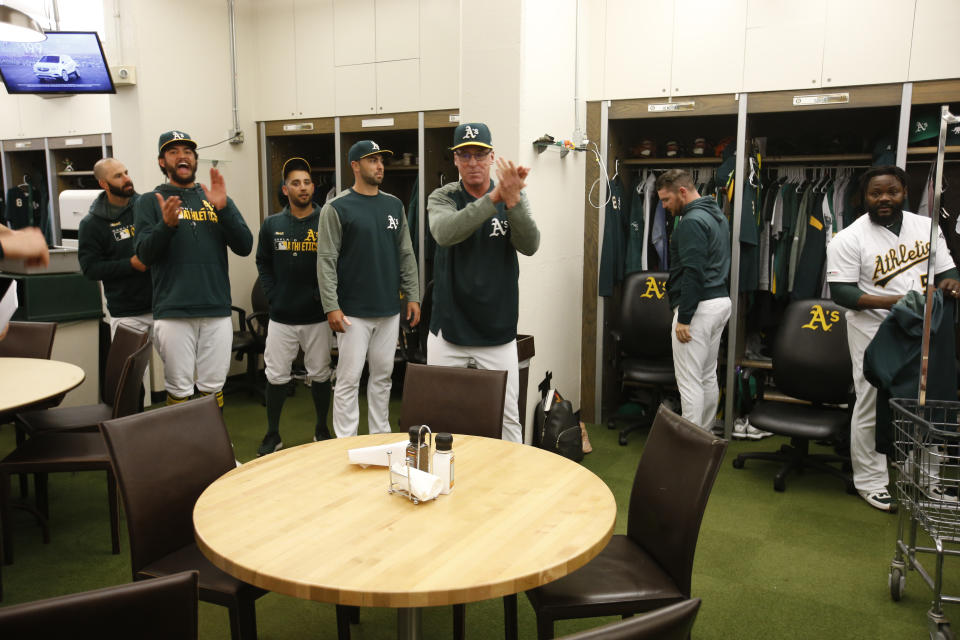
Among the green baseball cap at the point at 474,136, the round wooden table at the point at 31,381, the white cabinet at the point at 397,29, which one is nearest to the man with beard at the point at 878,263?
the green baseball cap at the point at 474,136

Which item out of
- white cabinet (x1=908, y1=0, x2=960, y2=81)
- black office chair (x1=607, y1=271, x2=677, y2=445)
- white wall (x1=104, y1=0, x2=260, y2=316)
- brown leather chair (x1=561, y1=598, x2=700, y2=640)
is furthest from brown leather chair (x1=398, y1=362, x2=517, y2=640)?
white wall (x1=104, y1=0, x2=260, y2=316)

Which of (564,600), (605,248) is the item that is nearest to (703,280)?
(605,248)

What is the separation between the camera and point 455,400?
2.47m

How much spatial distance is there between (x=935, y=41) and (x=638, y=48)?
164cm

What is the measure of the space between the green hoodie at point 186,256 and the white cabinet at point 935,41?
3862 millimetres

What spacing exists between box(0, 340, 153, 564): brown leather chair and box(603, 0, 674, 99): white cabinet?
330cm

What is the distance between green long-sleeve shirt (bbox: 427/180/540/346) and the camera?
3.01m

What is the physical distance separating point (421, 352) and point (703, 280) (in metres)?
1.89

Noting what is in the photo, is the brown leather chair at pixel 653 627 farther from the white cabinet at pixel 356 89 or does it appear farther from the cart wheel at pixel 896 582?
the white cabinet at pixel 356 89

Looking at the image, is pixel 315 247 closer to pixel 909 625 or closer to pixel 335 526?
pixel 335 526

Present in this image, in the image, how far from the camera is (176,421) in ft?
6.52

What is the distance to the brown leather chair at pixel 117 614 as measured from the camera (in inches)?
37.4

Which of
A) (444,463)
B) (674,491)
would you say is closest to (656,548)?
(674,491)

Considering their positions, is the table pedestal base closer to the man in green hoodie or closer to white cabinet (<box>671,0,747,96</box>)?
the man in green hoodie
